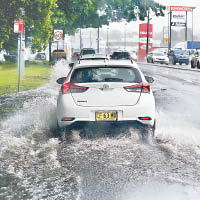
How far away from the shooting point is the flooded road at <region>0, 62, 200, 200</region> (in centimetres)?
553

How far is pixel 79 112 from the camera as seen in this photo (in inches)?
331

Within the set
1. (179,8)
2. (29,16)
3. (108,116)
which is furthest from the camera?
(179,8)

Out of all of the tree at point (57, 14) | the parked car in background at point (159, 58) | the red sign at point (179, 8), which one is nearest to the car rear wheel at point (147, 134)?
the tree at point (57, 14)

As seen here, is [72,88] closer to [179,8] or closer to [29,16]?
[29,16]

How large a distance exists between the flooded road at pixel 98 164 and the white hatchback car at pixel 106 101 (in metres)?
0.42

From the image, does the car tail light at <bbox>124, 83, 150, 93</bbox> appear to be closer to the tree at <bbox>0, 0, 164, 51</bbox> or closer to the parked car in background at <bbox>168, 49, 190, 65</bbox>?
the tree at <bbox>0, 0, 164, 51</bbox>

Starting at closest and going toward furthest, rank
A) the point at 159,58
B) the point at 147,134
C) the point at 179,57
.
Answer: the point at 147,134 < the point at 179,57 < the point at 159,58

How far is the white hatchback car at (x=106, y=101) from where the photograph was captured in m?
8.34

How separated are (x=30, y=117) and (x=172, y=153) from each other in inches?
206

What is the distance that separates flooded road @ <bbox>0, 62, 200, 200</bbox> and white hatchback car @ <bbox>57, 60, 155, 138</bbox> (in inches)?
16.7

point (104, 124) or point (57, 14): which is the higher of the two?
point (57, 14)

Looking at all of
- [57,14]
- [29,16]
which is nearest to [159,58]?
[57,14]

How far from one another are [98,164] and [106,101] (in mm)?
1697

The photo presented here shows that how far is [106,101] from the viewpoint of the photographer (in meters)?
8.37
